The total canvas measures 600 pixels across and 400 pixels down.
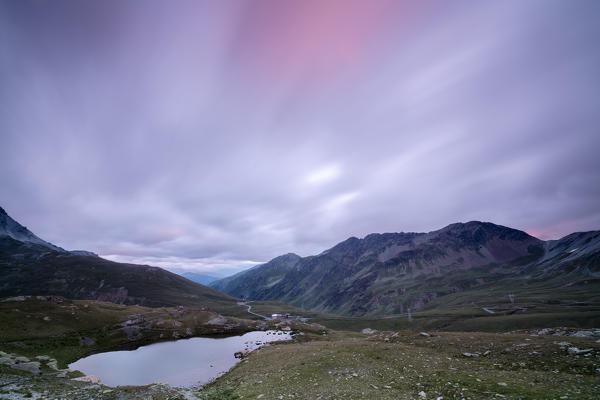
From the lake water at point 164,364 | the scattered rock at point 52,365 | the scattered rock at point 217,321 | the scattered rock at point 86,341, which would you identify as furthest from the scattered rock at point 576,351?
the scattered rock at point 217,321

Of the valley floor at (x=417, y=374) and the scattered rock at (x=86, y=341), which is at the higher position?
the valley floor at (x=417, y=374)

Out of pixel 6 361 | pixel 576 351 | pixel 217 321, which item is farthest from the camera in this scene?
pixel 217 321

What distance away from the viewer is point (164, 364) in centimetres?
5603

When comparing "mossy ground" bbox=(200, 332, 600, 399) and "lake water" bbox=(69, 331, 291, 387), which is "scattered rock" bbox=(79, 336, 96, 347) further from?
"mossy ground" bbox=(200, 332, 600, 399)

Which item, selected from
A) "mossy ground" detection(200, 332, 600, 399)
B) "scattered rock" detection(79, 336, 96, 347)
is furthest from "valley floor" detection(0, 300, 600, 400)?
"scattered rock" detection(79, 336, 96, 347)

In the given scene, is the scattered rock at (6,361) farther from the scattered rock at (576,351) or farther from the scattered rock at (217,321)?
the scattered rock at (576,351)

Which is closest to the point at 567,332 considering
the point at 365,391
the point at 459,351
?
the point at 459,351

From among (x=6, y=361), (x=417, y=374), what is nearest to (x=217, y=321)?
(x=6, y=361)

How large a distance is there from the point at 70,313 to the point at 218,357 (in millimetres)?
64989

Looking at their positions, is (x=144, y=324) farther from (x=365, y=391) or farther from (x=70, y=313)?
(x=365, y=391)

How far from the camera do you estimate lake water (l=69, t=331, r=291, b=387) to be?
44.6m

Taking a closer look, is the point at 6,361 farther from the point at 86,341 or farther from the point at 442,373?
the point at 442,373

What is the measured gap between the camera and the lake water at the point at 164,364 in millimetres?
44594

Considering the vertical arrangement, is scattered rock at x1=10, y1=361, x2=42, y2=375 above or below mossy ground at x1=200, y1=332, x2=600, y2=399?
below
